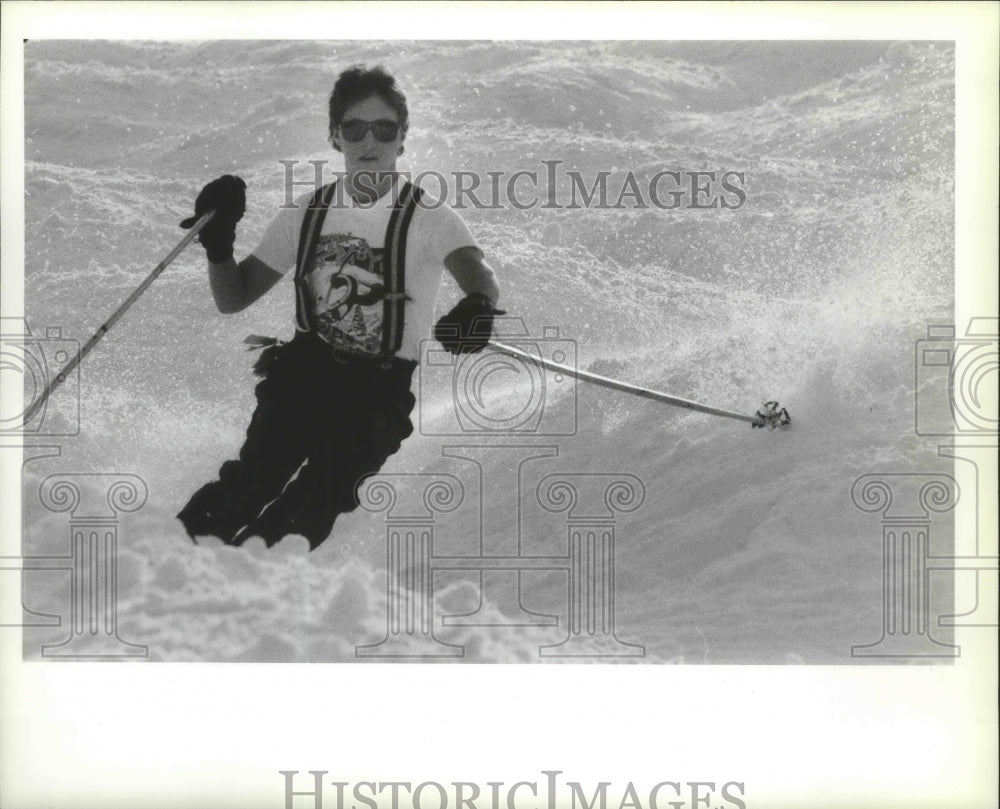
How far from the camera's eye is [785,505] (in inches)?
118

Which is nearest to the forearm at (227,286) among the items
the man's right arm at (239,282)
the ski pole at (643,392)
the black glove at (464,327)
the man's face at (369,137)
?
the man's right arm at (239,282)

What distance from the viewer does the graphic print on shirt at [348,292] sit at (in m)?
2.99

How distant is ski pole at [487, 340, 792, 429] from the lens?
301cm

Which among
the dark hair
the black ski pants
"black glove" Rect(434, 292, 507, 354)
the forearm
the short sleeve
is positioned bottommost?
the black ski pants

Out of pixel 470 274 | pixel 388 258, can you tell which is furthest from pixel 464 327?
pixel 388 258

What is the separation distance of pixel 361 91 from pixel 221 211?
45 centimetres

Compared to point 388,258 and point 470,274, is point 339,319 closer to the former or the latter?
point 388,258

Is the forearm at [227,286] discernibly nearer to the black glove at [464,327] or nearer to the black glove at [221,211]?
the black glove at [221,211]

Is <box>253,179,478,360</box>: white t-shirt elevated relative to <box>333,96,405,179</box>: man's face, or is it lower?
lower

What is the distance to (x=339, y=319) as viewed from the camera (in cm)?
300

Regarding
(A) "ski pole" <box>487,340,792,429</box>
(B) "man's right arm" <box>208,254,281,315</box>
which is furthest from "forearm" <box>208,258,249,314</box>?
(A) "ski pole" <box>487,340,792,429</box>

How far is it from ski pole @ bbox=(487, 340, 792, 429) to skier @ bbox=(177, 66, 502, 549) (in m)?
0.09

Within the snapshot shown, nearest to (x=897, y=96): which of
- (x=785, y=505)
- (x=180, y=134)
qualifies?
(x=785, y=505)

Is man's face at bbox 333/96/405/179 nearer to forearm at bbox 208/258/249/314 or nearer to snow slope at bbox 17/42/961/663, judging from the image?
snow slope at bbox 17/42/961/663
